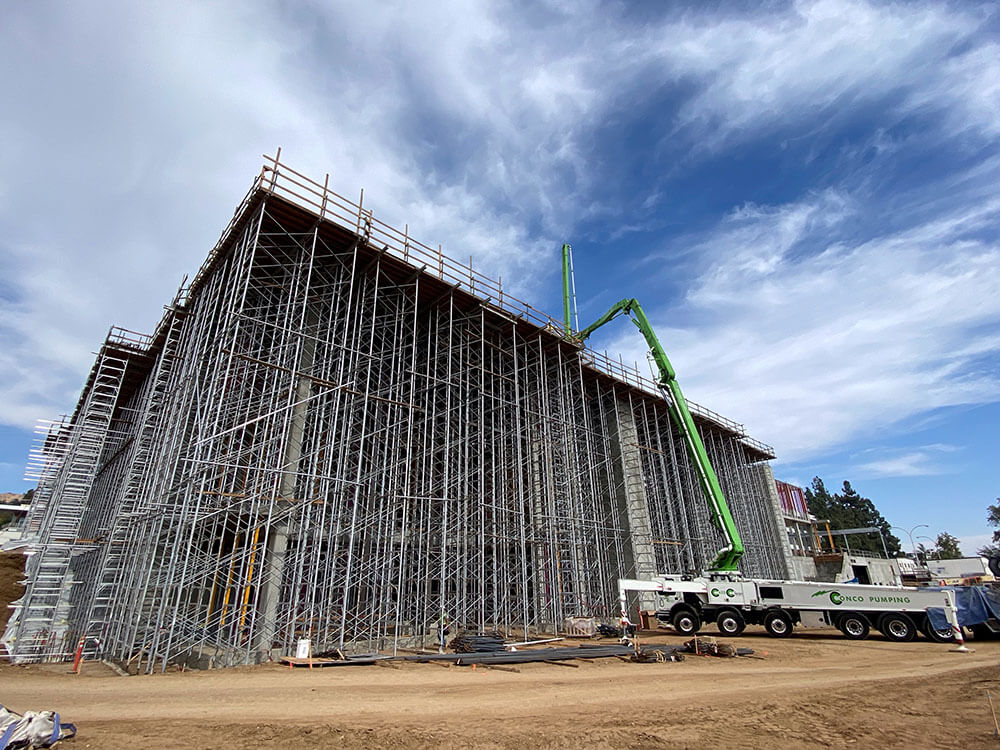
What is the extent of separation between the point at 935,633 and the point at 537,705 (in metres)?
16.0

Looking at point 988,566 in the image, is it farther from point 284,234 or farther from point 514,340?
point 284,234

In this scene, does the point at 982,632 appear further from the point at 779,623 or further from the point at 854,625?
the point at 779,623

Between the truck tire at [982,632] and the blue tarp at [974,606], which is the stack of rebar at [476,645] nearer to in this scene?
the blue tarp at [974,606]

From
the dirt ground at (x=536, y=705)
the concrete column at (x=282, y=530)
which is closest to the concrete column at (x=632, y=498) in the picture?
the dirt ground at (x=536, y=705)

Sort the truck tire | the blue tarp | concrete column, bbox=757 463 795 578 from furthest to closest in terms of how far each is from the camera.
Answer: concrete column, bbox=757 463 795 578
the truck tire
the blue tarp

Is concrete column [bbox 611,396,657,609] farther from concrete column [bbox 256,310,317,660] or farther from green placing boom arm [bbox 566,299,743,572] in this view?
concrete column [bbox 256,310,317,660]

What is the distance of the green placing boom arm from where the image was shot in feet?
69.0

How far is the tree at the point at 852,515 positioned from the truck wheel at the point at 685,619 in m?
65.6

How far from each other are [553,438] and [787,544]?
25.8m

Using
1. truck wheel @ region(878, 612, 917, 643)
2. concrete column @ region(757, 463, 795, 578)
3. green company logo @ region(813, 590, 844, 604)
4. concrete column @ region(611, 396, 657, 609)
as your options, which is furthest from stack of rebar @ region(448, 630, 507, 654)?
concrete column @ region(757, 463, 795, 578)

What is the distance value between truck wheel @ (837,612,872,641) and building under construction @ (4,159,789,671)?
346 inches

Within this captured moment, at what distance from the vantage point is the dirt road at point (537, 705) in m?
6.48

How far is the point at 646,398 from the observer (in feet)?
100

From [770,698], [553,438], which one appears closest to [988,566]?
[553,438]
